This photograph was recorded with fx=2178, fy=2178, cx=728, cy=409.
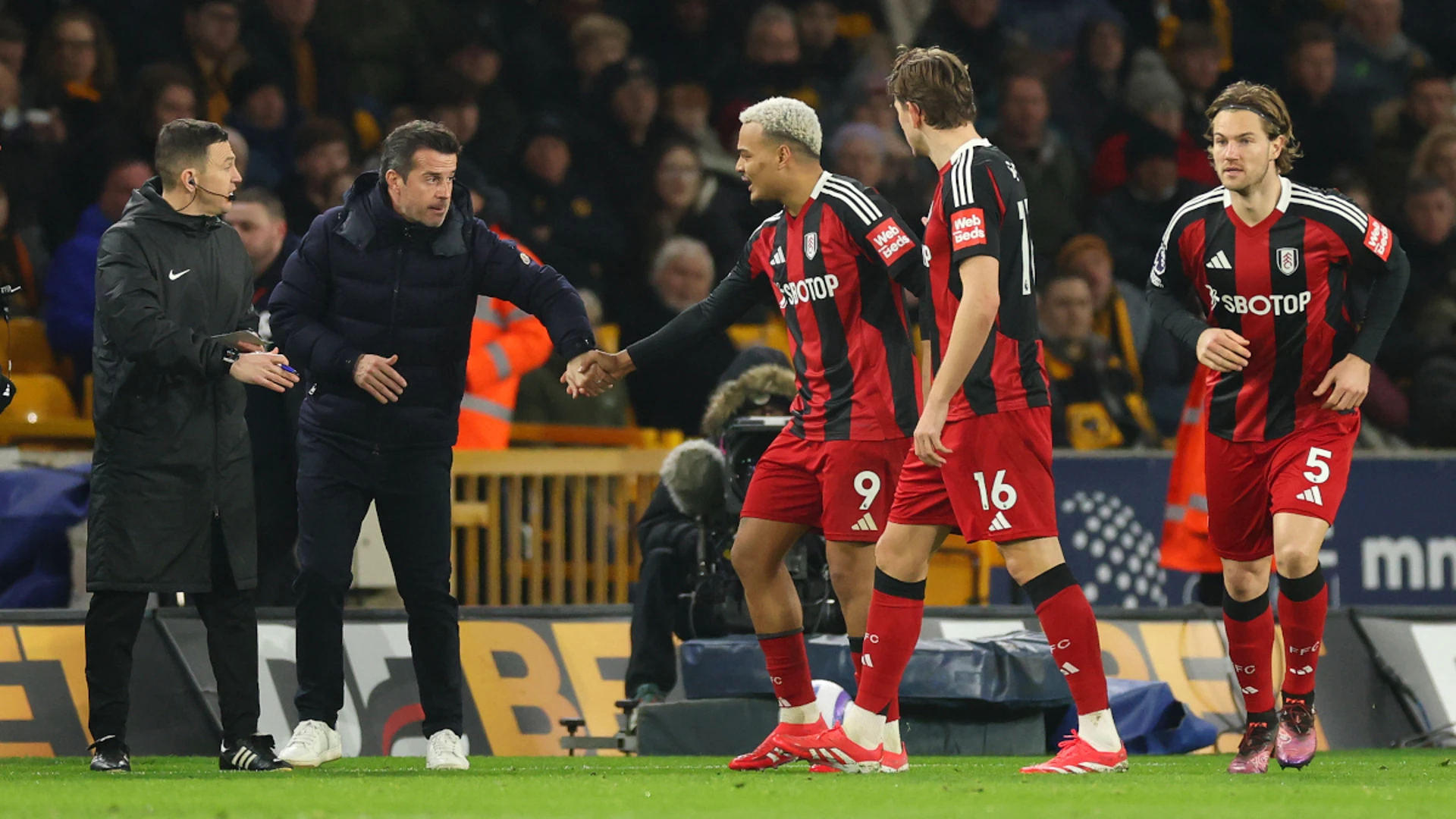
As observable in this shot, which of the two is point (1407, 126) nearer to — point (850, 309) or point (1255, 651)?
point (1255, 651)

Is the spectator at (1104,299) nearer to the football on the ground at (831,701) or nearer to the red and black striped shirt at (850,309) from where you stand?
the football on the ground at (831,701)

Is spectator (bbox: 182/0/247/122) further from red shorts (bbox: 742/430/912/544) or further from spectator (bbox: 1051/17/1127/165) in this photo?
red shorts (bbox: 742/430/912/544)

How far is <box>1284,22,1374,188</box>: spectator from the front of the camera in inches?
659

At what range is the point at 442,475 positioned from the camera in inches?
306

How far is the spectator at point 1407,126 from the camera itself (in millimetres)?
16688

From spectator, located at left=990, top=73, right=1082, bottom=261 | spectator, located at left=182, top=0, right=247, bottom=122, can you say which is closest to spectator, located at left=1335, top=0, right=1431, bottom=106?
spectator, located at left=990, top=73, right=1082, bottom=261

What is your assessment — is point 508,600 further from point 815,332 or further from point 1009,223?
point 1009,223

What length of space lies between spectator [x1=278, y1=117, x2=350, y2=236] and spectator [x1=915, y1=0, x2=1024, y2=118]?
5.60 m

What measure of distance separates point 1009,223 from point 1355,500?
6438 mm

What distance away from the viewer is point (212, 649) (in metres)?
7.63

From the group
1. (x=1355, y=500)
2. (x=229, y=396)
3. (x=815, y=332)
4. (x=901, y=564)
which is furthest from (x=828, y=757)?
(x=1355, y=500)

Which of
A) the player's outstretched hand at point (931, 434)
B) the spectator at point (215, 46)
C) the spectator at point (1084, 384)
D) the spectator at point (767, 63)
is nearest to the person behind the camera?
the player's outstretched hand at point (931, 434)

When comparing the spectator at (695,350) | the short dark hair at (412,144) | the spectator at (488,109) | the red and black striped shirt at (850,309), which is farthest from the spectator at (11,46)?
the red and black striped shirt at (850,309)

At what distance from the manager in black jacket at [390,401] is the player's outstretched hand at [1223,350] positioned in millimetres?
2151
